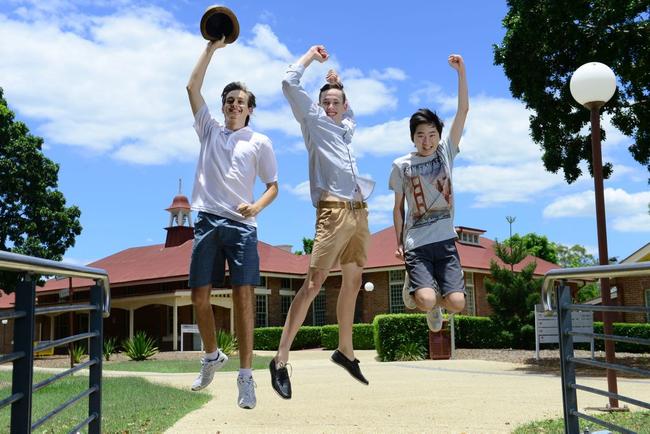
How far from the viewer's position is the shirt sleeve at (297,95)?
5.82 m

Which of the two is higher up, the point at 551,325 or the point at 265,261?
the point at 265,261

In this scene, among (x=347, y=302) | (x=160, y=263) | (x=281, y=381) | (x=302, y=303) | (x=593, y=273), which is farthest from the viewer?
(x=160, y=263)

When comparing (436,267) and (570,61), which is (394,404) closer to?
(436,267)

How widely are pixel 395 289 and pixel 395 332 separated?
1079 centimetres

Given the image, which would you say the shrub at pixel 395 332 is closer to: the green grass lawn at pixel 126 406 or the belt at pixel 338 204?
the green grass lawn at pixel 126 406

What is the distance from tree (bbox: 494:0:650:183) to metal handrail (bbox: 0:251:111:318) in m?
16.3

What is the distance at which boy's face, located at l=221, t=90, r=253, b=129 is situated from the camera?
5746 mm

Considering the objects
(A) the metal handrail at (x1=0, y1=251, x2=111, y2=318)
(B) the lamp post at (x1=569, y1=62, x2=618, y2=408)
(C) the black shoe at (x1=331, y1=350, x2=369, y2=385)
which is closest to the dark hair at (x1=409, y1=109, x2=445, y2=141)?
(C) the black shoe at (x1=331, y1=350, x2=369, y2=385)

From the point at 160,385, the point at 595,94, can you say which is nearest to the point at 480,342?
the point at 160,385

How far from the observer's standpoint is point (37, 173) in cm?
3806

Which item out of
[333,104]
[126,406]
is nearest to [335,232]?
[333,104]

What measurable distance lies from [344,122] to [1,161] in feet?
115

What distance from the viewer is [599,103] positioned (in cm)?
1089

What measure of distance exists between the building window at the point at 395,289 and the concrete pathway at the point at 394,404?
57.7 feet
